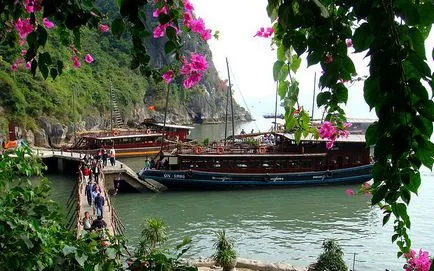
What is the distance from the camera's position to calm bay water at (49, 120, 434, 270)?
50.6ft

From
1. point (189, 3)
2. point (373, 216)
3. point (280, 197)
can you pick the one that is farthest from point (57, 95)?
point (189, 3)

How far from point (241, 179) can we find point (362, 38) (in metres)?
24.6

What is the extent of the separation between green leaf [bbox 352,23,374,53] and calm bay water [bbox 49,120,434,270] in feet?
45.5

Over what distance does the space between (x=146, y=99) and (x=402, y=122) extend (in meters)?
70.1

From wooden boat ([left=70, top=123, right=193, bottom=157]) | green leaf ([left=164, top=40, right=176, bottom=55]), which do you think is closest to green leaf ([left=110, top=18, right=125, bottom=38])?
green leaf ([left=164, top=40, right=176, bottom=55])

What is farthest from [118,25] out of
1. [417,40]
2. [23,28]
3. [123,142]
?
[123,142]

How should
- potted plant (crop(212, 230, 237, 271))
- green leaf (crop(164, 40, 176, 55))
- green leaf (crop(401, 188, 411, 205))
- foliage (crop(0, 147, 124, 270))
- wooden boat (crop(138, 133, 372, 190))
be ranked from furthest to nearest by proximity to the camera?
wooden boat (crop(138, 133, 372, 190)) < potted plant (crop(212, 230, 237, 271)) < foliage (crop(0, 147, 124, 270)) < green leaf (crop(164, 40, 176, 55)) < green leaf (crop(401, 188, 411, 205))

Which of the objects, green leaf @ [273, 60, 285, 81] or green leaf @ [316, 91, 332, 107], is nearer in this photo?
green leaf @ [316, 91, 332, 107]

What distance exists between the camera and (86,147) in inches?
1414

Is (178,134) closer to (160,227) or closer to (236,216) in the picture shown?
(236,216)

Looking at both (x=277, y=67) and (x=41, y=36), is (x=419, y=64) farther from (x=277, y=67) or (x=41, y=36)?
(x=41, y=36)

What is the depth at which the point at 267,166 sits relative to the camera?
84.9 ft

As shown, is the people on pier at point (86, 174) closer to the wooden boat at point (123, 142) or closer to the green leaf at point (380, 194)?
the wooden boat at point (123, 142)

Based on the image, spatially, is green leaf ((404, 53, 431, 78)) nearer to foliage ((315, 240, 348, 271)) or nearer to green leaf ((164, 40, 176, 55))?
green leaf ((164, 40, 176, 55))
